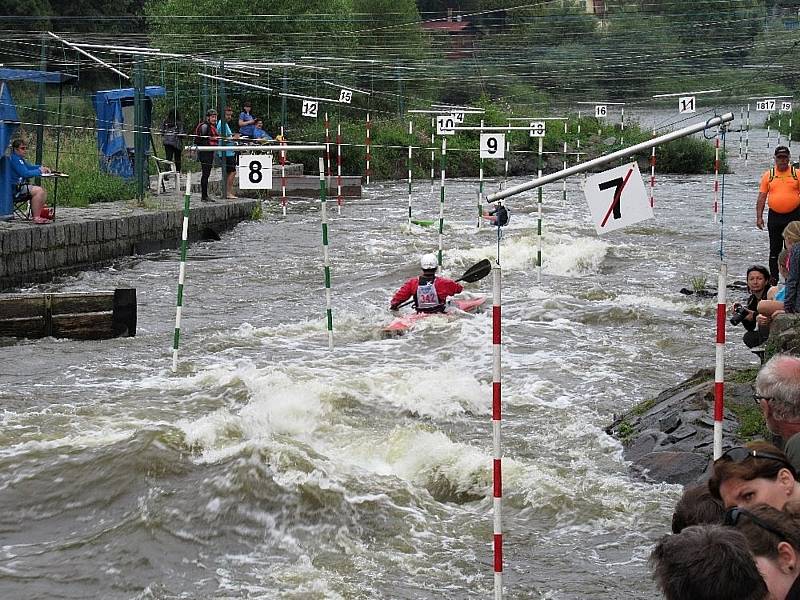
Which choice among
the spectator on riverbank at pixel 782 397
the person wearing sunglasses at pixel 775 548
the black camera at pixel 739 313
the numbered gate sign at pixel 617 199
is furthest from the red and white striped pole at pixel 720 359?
the black camera at pixel 739 313

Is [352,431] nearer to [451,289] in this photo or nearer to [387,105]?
[451,289]

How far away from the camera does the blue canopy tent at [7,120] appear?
55.4 ft

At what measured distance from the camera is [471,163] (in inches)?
1668

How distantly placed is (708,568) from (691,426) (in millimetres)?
5851

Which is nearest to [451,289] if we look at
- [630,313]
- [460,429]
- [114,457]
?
[630,313]

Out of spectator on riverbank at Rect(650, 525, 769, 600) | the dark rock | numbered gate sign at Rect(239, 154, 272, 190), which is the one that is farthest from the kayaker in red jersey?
spectator on riverbank at Rect(650, 525, 769, 600)

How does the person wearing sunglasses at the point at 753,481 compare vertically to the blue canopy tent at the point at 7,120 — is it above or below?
below

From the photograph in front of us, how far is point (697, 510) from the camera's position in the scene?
3934mm

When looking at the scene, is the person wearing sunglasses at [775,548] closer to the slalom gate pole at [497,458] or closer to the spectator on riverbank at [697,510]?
the spectator on riverbank at [697,510]

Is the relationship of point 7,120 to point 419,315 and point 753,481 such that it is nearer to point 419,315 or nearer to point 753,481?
point 419,315

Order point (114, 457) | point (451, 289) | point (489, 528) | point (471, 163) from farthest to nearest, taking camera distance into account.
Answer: point (471, 163) → point (451, 289) → point (114, 457) → point (489, 528)

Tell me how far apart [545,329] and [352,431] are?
5313 mm

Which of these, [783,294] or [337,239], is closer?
[783,294]

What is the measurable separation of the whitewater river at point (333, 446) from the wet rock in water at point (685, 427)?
19 cm
